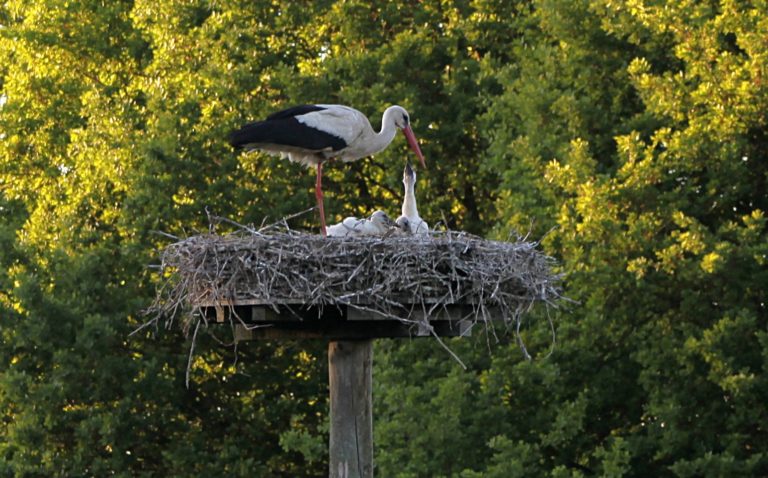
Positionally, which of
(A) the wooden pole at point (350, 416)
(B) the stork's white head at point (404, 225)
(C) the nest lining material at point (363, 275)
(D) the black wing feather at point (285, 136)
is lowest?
(A) the wooden pole at point (350, 416)

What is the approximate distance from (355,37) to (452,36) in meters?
1.18

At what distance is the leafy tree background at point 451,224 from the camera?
15617mm

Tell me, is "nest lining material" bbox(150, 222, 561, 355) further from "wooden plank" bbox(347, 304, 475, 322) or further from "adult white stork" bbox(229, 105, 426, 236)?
"adult white stork" bbox(229, 105, 426, 236)

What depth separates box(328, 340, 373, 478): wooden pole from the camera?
8797mm

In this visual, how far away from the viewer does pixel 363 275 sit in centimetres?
831

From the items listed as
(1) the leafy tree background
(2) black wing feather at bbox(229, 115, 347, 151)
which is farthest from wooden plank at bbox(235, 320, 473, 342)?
(1) the leafy tree background

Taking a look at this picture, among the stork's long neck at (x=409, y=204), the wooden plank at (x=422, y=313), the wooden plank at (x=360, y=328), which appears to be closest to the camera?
the wooden plank at (x=422, y=313)

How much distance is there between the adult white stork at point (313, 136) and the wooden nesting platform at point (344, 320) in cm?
186

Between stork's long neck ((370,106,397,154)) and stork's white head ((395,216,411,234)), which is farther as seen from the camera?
stork's long neck ((370,106,397,154))

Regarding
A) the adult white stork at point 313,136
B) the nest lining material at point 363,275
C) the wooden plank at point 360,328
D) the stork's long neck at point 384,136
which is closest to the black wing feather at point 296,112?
the adult white stork at point 313,136

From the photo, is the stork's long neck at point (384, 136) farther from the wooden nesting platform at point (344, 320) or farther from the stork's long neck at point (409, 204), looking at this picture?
the wooden nesting platform at point (344, 320)

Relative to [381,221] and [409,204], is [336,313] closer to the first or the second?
[381,221]

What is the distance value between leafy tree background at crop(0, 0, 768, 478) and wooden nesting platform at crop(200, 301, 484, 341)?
6656 millimetres

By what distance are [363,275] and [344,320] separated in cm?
36
